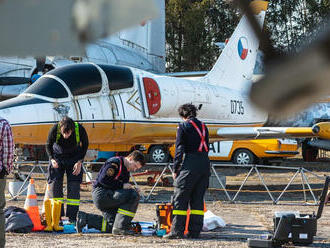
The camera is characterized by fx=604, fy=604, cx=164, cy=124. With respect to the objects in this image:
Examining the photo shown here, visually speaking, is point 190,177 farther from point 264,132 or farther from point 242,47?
point 242,47

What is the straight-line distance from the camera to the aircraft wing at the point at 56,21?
58.6 inches

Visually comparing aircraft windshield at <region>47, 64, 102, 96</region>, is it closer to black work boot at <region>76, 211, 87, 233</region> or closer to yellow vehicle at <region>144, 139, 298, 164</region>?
black work boot at <region>76, 211, 87, 233</region>

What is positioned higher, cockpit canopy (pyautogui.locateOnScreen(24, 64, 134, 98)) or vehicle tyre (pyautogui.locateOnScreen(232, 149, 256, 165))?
cockpit canopy (pyautogui.locateOnScreen(24, 64, 134, 98))

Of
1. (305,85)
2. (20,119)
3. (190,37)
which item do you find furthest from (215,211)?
(305,85)

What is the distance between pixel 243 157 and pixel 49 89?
10.4m

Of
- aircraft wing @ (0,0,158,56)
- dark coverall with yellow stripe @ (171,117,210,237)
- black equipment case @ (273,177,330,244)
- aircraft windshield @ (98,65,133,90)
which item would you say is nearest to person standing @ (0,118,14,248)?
dark coverall with yellow stripe @ (171,117,210,237)

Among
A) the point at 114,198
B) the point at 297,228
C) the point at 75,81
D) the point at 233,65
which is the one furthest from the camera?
the point at 233,65

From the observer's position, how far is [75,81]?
11.5 metres

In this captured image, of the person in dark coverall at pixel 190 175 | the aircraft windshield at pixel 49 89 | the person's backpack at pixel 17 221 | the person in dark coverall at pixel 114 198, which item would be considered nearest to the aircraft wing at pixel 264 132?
the aircraft windshield at pixel 49 89

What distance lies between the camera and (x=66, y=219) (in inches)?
321

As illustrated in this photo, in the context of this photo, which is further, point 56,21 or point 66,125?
point 66,125

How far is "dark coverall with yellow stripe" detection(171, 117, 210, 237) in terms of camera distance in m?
7.30

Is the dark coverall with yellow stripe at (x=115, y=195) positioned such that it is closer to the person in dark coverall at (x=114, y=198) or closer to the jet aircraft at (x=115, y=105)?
the person in dark coverall at (x=114, y=198)

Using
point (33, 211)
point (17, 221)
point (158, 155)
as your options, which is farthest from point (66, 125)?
point (158, 155)
